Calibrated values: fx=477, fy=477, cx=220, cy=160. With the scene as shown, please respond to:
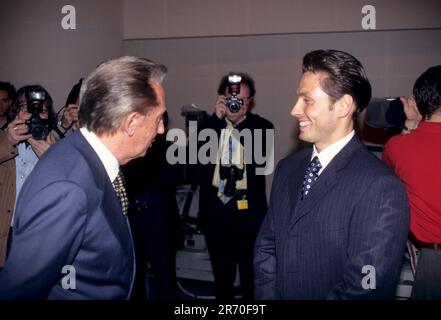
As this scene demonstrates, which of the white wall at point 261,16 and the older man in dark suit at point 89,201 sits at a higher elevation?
the white wall at point 261,16

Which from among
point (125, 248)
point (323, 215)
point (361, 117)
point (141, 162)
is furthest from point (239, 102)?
point (125, 248)

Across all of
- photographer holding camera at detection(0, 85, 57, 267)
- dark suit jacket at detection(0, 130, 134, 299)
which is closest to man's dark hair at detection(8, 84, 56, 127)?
photographer holding camera at detection(0, 85, 57, 267)

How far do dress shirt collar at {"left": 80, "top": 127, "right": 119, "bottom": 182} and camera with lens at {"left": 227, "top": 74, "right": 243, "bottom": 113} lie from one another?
6.35ft

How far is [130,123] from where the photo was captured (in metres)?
1.55

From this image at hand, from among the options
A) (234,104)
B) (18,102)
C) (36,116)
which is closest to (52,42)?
(18,102)

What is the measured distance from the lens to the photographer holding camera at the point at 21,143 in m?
2.80

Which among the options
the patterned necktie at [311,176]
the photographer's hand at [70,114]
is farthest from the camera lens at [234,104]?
the patterned necktie at [311,176]

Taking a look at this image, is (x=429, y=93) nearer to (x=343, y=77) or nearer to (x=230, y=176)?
(x=343, y=77)

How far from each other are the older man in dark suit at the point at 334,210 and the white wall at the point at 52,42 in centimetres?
279

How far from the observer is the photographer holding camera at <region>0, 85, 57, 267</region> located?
2801 mm

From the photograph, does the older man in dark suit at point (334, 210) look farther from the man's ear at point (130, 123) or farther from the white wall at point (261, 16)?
the white wall at point (261, 16)

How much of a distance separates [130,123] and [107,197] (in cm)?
27

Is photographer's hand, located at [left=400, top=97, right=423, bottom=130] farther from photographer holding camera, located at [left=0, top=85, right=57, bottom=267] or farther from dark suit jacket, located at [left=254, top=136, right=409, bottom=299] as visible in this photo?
photographer holding camera, located at [left=0, top=85, right=57, bottom=267]
